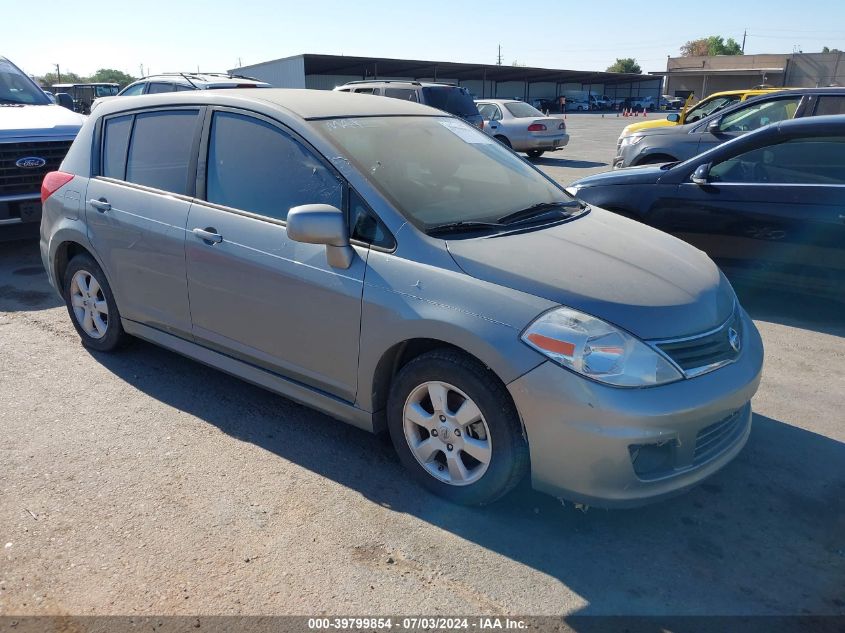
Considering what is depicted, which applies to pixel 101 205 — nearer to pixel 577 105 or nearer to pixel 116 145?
pixel 116 145

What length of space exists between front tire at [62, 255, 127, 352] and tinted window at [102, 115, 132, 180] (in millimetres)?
623

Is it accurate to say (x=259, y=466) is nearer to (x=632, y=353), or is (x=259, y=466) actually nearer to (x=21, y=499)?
(x=21, y=499)

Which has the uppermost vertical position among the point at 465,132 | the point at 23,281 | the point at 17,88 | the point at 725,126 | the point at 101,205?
the point at 17,88

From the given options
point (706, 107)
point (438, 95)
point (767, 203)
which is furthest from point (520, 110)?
point (767, 203)

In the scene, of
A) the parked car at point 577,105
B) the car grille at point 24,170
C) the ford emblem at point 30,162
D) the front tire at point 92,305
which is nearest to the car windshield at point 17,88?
the car grille at point 24,170

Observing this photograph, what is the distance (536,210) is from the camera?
12.3 feet

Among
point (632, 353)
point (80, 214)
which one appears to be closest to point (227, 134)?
point (80, 214)

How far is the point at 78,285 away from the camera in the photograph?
191 inches

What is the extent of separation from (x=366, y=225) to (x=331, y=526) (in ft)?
4.48

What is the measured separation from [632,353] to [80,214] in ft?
12.1

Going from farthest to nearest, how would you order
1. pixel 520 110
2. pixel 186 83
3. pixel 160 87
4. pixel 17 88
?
pixel 520 110, pixel 160 87, pixel 186 83, pixel 17 88

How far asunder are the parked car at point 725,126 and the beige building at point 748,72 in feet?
170

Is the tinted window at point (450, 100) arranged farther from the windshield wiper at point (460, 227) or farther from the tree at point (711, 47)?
the tree at point (711, 47)

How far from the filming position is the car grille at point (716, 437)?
2.88 m
